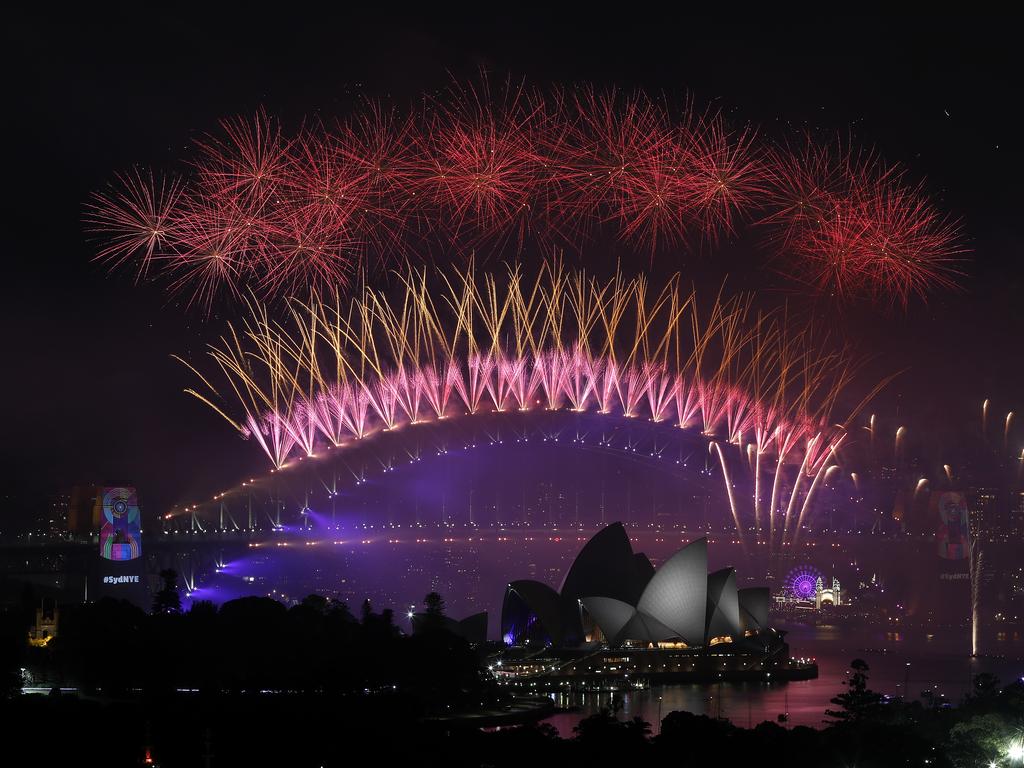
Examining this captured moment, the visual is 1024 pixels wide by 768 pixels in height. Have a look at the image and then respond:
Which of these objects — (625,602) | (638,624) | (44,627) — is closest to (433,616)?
(625,602)

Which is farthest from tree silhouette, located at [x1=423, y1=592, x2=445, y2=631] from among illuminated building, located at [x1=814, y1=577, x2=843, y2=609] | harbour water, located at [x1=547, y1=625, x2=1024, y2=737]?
illuminated building, located at [x1=814, y1=577, x2=843, y2=609]

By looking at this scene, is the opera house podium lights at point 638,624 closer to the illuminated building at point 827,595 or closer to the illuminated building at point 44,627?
the illuminated building at point 44,627

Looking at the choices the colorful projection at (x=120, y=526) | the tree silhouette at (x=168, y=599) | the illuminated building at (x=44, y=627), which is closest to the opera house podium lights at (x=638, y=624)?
the tree silhouette at (x=168, y=599)

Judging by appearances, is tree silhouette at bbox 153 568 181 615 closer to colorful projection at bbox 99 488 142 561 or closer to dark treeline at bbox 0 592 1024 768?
dark treeline at bbox 0 592 1024 768

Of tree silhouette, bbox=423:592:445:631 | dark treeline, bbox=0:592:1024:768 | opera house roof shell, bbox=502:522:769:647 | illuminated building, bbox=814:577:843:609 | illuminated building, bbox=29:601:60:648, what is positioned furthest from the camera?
Answer: illuminated building, bbox=814:577:843:609

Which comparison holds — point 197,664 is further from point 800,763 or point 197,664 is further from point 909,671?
point 909,671

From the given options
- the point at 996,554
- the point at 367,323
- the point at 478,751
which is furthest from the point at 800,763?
the point at 996,554
